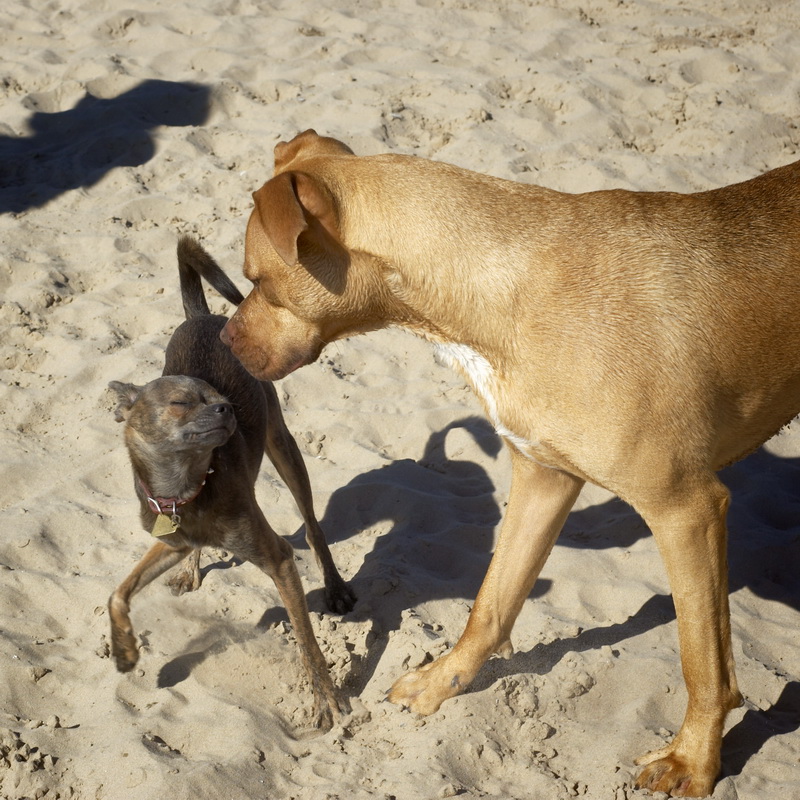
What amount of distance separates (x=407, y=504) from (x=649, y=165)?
3.36 m

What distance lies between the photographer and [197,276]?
4.71 m

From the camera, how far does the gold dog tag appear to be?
378 cm

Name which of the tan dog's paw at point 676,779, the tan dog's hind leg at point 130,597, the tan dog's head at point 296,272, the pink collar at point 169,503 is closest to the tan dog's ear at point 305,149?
the tan dog's head at point 296,272

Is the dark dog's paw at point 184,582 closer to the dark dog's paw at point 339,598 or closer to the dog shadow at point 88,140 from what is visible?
the dark dog's paw at point 339,598

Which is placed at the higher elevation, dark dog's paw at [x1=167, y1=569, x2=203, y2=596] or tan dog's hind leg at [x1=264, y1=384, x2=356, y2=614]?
tan dog's hind leg at [x1=264, y1=384, x2=356, y2=614]

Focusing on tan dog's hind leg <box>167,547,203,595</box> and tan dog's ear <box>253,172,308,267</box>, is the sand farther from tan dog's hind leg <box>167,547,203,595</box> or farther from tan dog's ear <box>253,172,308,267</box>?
tan dog's ear <box>253,172,308,267</box>

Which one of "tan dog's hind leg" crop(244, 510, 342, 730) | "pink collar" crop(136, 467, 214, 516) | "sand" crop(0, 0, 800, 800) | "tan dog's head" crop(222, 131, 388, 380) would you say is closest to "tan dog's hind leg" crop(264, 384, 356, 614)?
"sand" crop(0, 0, 800, 800)

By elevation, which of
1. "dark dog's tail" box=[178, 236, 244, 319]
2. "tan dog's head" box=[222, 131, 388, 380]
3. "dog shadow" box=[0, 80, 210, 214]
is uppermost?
"tan dog's head" box=[222, 131, 388, 380]

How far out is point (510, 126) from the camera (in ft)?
23.1

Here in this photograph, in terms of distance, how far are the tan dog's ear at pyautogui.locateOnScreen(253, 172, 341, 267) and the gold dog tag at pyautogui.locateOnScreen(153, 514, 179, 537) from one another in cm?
138

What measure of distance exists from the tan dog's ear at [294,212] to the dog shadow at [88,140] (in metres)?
4.40

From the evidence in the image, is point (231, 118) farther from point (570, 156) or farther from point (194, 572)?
point (194, 572)

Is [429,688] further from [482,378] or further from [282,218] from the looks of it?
[282,218]

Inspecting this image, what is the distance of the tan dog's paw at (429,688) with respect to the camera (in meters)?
3.67
